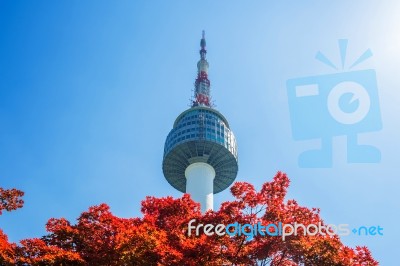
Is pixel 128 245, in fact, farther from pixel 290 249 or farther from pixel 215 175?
pixel 215 175

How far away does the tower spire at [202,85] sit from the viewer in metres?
89.2

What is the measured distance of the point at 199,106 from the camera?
283 feet

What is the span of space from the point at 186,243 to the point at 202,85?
70839 millimetres

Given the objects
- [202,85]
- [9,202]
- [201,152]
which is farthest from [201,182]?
[9,202]

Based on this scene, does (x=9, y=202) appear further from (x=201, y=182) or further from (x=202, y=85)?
(x=202, y=85)

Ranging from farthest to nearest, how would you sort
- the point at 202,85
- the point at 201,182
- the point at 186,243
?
the point at 202,85 < the point at 201,182 < the point at 186,243

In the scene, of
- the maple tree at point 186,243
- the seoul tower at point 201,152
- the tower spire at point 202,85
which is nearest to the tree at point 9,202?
the maple tree at point 186,243

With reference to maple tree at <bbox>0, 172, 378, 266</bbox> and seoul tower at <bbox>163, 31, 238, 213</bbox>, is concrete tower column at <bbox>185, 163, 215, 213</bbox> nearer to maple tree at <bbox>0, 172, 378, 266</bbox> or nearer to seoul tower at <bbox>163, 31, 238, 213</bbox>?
seoul tower at <bbox>163, 31, 238, 213</bbox>

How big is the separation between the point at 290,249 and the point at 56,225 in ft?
42.4

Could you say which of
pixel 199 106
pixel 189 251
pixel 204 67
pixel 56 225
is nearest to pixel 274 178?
pixel 189 251

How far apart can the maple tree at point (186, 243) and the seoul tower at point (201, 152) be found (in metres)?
54.1

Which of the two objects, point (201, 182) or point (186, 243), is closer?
point (186, 243)

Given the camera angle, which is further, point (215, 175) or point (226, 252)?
point (215, 175)

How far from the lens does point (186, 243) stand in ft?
75.8
